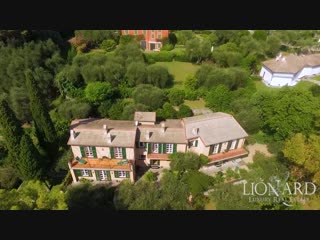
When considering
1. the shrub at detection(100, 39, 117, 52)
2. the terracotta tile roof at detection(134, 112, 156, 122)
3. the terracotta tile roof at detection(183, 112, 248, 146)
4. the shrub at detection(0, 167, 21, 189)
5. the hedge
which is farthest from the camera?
the shrub at detection(100, 39, 117, 52)

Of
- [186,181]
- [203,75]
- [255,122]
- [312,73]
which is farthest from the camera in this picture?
[312,73]

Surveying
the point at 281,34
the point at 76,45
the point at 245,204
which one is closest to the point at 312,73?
the point at 281,34

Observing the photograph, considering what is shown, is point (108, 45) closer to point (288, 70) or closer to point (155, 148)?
point (155, 148)

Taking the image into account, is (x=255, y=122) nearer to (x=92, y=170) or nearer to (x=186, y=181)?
(x=186, y=181)

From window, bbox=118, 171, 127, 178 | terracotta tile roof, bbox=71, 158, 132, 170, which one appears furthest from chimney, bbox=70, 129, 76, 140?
window, bbox=118, 171, 127, 178

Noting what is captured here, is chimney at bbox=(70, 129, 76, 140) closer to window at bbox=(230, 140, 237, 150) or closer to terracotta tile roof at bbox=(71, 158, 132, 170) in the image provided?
terracotta tile roof at bbox=(71, 158, 132, 170)
